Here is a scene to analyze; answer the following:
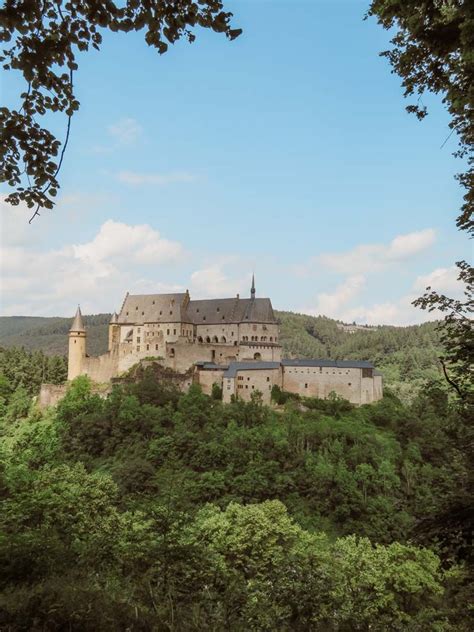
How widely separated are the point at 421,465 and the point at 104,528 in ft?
98.5

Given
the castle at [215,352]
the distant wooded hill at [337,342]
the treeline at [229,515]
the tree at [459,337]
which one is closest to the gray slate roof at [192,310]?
the castle at [215,352]

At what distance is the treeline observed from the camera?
9086mm

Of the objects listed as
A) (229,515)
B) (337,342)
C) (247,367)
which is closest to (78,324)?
(247,367)

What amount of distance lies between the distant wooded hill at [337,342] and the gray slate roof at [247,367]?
4287 cm

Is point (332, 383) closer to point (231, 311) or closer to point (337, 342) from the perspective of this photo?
point (231, 311)

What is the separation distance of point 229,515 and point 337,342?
140 metres

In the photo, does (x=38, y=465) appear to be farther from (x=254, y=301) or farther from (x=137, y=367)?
(x=254, y=301)

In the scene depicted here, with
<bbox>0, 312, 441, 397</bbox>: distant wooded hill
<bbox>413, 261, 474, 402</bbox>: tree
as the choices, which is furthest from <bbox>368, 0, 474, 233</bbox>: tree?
<bbox>0, 312, 441, 397</bbox>: distant wooded hill

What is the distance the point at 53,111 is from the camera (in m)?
5.16

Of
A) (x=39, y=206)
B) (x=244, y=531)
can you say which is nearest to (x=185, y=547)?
(x=244, y=531)

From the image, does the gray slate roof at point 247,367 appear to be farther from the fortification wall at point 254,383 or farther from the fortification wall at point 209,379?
the fortification wall at point 209,379

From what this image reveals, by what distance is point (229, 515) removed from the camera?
2981 cm

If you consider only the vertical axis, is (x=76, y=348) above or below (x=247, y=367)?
above

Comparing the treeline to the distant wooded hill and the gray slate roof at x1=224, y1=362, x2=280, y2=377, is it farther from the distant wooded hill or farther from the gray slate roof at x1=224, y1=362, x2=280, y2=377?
the distant wooded hill
